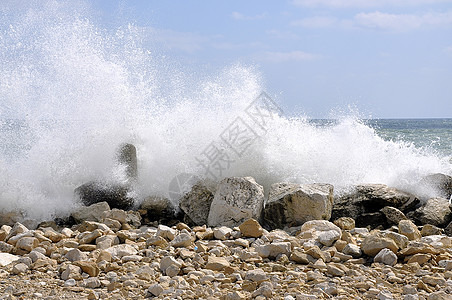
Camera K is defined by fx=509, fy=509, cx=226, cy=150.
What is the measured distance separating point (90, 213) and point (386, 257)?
128 inches

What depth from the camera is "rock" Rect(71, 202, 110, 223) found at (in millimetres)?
5477

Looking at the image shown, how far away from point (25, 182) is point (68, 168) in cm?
58

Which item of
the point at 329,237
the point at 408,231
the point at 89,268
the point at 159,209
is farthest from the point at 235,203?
the point at 89,268

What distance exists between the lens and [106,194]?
6230 millimetres

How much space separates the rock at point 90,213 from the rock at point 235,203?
1.20 m

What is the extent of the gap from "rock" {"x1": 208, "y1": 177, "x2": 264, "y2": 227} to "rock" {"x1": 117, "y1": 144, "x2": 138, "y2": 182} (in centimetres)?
158

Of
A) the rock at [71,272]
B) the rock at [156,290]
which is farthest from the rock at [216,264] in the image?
the rock at [71,272]

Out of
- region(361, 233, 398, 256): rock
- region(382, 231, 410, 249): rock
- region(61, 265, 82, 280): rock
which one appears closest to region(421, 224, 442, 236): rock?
region(382, 231, 410, 249): rock

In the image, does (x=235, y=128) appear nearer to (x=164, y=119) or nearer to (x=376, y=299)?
(x=164, y=119)

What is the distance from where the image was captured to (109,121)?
24.0ft

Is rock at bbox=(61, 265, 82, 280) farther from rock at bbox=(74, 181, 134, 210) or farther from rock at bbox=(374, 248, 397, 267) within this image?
rock at bbox=(74, 181, 134, 210)

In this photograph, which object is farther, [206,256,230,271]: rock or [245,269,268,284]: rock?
[206,256,230,271]: rock

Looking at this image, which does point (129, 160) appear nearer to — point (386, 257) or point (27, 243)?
point (27, 243)

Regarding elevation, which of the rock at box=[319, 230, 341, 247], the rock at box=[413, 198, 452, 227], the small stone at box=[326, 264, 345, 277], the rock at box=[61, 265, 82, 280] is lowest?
the rock at box=[413, 198, 452, 227]
